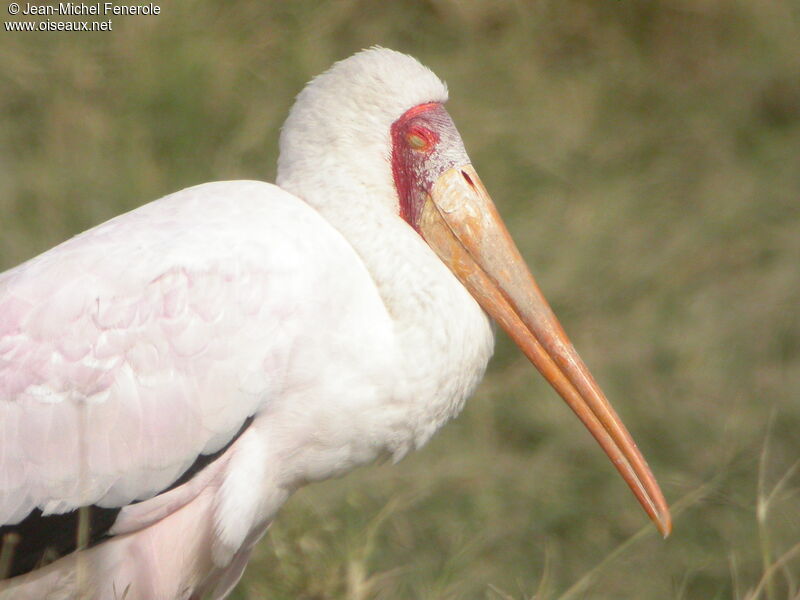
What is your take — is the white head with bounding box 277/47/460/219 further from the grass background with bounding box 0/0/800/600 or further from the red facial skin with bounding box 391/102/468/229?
the grass background with bounding box 0/0/800/600

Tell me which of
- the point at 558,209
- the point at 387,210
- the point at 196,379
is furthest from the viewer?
the point at 558,209

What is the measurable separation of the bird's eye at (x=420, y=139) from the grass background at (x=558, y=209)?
0.98 metres

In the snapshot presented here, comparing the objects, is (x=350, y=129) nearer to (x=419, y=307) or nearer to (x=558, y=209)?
(x=419, y=307)

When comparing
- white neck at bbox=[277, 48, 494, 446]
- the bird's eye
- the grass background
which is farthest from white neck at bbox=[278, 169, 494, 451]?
the grass background

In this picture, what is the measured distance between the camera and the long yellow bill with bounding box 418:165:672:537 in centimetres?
326

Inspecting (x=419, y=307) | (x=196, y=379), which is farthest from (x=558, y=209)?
(x=196, y=379)

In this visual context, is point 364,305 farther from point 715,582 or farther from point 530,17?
point 530,17

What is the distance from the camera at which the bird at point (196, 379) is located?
2953mm

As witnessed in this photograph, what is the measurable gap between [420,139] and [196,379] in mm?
809

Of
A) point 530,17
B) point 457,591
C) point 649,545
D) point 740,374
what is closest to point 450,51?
point 530,17

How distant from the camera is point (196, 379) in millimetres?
2969

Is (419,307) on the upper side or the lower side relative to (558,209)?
upper

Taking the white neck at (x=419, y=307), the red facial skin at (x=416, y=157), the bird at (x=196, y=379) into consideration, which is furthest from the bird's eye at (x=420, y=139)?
the bird at (x=196, y=379)

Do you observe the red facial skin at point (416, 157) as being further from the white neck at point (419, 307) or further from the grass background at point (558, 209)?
the grass background at point (558, 209)
